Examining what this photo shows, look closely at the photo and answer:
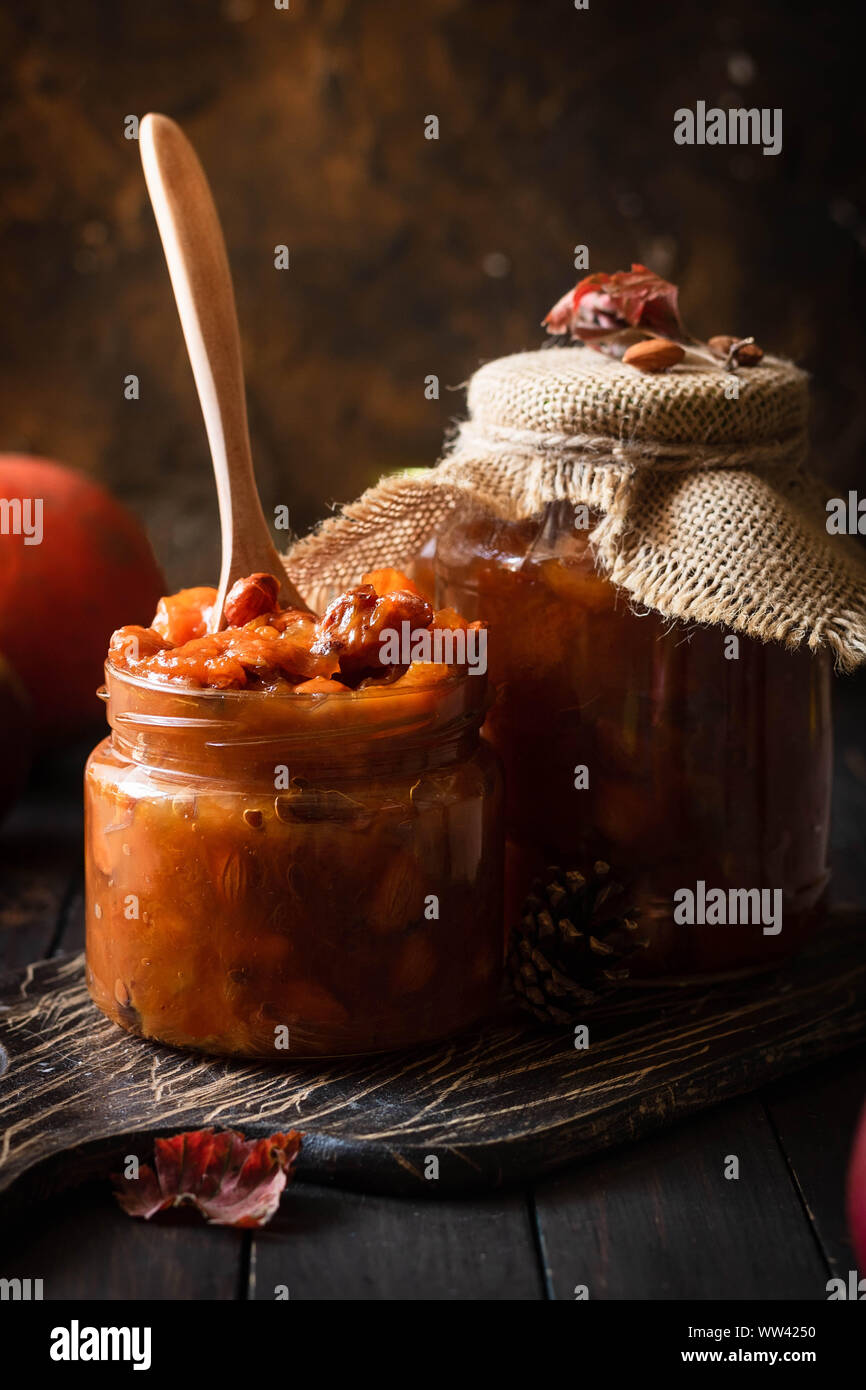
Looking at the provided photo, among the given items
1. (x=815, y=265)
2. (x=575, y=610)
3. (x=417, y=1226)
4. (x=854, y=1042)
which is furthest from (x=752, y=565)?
(x=815, y=265)

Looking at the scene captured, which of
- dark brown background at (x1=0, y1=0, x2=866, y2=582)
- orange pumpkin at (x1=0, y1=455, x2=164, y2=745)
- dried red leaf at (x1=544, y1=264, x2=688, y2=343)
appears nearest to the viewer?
dried red leaf at (x1=544, y1=264, x2=688, y2=343)

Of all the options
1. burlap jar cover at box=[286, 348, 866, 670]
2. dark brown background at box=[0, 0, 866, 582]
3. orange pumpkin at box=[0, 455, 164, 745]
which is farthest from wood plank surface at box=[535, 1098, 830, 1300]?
dark brown background at box=[0, 0, 866, 582]

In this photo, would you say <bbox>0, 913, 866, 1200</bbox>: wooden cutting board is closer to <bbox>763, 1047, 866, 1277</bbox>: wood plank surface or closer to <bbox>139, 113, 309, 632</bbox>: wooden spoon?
<bbox>763, 1047, 866, 1277</bbox>: wood plank surface

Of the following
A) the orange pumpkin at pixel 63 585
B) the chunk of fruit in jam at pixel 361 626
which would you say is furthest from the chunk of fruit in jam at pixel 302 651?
the orange pumpkin at pixel 63 585

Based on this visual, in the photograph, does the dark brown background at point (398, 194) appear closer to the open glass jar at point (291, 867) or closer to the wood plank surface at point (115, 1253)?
the open glass jar at point (291, 867)

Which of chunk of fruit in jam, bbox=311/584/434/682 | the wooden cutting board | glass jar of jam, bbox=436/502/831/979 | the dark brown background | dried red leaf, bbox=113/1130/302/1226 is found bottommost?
dried red leaf, bbox=113/1130/302/1226

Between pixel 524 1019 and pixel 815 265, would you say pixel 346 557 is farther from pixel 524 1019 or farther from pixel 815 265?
pixel 815 265
